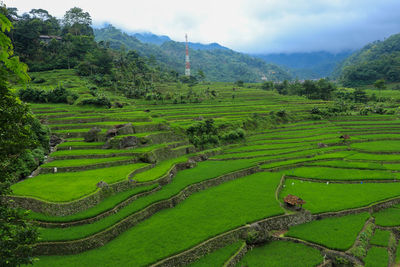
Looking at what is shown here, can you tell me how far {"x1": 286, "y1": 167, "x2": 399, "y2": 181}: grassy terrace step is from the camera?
30359 millimetres

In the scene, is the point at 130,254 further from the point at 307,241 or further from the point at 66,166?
the point at 66,166

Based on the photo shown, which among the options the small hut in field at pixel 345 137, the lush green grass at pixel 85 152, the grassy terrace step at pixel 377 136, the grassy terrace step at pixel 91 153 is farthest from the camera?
the grassy terrace step at pixel 377 136

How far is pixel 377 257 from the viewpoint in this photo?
17.2 metres

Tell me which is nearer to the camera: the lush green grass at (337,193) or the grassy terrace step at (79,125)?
the lush green grass at (337,193)

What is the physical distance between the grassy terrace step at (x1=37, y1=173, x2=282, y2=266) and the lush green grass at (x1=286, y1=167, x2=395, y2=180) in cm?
706

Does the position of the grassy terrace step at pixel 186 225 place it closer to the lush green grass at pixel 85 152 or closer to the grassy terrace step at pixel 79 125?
the lush green grass at pixel 85 152

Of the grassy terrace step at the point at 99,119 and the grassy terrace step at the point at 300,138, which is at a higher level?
the grassy terrace step at the point at 99,119

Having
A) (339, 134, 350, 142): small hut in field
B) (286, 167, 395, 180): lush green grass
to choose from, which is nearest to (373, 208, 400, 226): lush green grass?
(286, 167, 395, 180): lush green grass

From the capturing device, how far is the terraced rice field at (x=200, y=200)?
16.5 metres

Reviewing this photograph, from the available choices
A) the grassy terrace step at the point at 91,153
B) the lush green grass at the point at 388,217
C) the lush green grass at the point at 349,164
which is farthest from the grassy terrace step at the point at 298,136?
the grassy terrace step at the point at 91,153

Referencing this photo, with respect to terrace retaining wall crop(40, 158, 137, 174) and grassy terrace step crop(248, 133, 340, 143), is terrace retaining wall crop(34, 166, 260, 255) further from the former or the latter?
grassy terrace step crop(248, 133, 340, 143)

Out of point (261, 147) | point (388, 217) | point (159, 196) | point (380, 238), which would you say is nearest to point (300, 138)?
point (261, 147)

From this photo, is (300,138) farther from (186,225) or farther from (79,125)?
(79,125)

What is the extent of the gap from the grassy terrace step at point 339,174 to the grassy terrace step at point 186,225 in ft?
23.2
